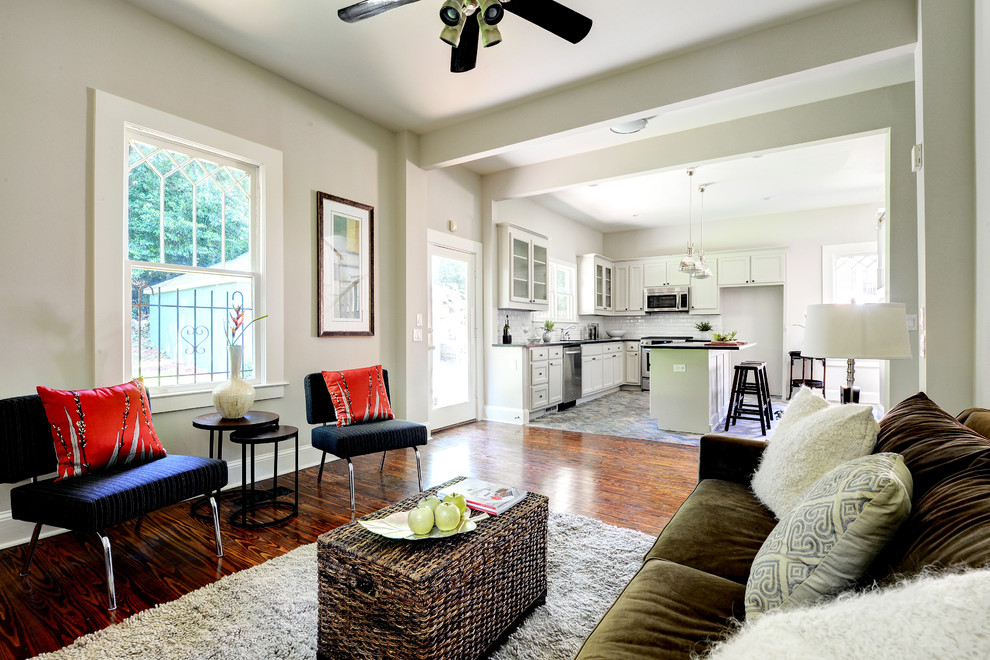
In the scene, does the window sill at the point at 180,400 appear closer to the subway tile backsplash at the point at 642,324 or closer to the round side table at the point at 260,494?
the round side table at the point at 260,494

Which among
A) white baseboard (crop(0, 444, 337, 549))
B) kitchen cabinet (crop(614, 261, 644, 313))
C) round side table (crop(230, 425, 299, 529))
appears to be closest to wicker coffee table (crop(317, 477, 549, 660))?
round side table (crop(230, 425, 299, 529))

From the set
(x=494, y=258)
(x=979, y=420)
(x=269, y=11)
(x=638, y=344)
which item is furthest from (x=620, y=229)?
(x=979, y=420)

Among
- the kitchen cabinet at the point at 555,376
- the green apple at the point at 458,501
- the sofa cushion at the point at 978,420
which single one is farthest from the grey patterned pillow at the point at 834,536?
the kitchen cabinet at the point at 555,376

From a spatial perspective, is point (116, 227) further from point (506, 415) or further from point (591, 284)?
point (591, 284)

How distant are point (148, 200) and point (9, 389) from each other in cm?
128

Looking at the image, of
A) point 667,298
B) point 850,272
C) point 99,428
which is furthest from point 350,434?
point 850,272

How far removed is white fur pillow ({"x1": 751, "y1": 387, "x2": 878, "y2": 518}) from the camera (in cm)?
146

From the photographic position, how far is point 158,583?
204 centimetres

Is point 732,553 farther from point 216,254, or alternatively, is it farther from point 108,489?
point 216,254

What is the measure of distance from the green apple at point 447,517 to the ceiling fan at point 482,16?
2015 millimetres

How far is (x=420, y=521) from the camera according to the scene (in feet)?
4.91

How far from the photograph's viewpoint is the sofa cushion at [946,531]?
741 millimetres

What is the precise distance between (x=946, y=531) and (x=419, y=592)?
115 cm

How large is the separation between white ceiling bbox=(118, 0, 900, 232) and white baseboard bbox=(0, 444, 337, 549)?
279 centimetres
